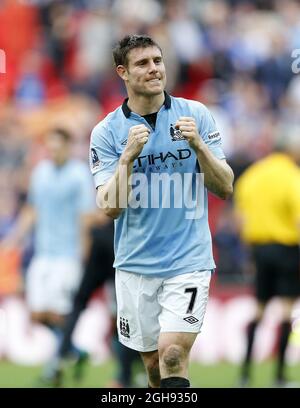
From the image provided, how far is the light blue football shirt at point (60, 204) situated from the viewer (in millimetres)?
11789

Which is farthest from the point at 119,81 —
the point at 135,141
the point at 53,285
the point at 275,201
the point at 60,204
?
the point at 135,141

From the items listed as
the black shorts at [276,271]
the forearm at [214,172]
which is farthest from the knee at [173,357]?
the black shorts at [276,271]

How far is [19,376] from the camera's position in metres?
12.1

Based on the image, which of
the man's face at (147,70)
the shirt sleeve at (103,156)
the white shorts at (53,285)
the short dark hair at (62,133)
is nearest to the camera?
the man's face at (147,70)

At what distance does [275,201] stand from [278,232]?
32 centimetres

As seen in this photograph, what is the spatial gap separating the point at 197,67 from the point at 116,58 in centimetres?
1020

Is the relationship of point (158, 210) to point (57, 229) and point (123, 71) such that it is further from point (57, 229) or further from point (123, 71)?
point (57, 229)

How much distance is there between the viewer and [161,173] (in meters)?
7.27

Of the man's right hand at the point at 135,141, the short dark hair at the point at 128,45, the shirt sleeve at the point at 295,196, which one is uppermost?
the short dark hair at the point at 128,45

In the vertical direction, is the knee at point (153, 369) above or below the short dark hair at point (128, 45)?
below

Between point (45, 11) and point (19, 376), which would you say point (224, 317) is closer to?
point (19, 376)

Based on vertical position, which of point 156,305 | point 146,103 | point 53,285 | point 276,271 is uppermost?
point 146,103

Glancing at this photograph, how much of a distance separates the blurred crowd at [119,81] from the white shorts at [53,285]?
3593 millimetres

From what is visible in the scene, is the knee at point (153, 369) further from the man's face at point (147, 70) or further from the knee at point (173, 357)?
the man's face at point (147, 70)
